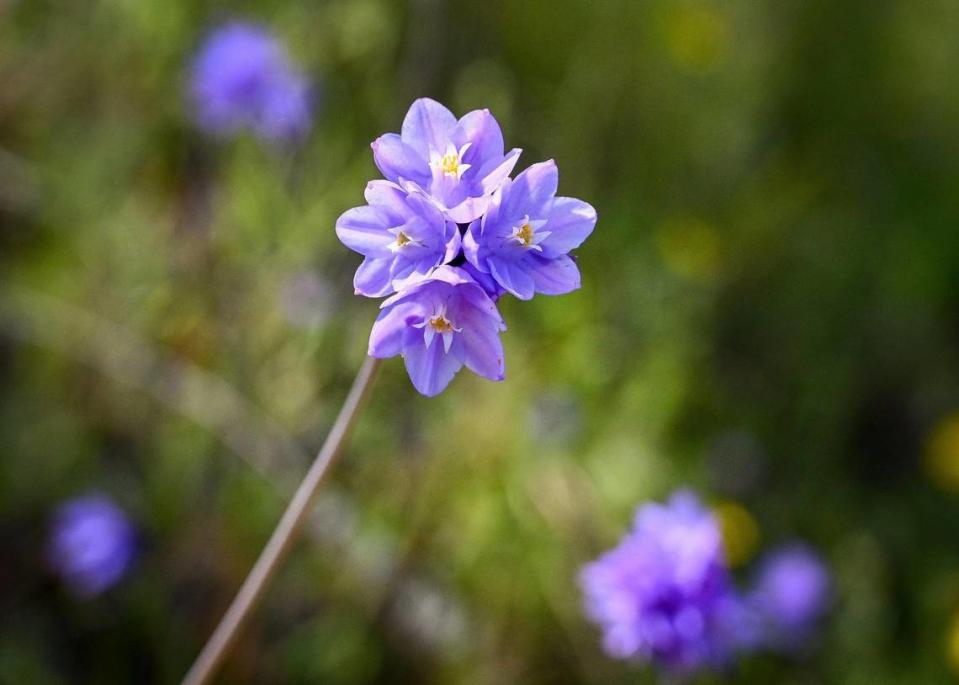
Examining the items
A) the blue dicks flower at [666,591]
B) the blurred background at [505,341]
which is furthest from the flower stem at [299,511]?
the blurred background at [505,341]

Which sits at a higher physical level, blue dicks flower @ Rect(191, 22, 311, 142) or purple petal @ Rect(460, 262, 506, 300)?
blue dicks flower @ Rect(191, 22, 311, 142)

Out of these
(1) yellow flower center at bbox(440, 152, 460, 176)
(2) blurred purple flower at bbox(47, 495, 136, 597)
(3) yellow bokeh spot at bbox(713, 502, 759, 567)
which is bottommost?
(2) blurred purple flower at bbox(47, 495, 136, 597)

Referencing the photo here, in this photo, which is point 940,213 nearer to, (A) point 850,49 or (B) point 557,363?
(A) point 850,49

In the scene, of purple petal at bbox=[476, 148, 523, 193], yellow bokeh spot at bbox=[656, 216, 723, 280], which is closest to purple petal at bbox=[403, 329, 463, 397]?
purple petal at bbox=[476, 148, 523, 193]

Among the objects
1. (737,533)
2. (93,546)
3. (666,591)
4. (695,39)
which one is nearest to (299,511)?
(666,591)

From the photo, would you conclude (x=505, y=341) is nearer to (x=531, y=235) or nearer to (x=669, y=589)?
(x=669, y=589)

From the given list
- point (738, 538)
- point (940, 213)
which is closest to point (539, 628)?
point (738, 538)

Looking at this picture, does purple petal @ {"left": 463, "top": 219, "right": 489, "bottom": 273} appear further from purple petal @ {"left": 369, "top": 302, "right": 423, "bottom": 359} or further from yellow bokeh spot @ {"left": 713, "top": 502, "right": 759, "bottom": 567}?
yellow bokeh spot @ {"left": 713, "top": 502, "right": 759, "bottom": 567}
